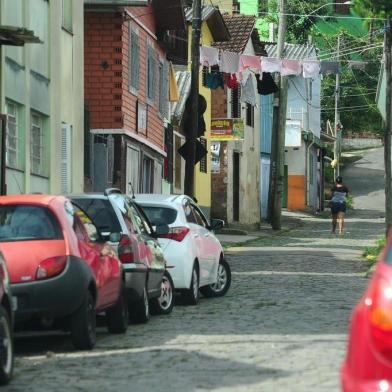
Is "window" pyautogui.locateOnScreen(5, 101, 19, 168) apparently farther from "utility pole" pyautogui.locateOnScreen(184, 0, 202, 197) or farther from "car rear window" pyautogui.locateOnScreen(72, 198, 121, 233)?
"car rear window" pyautogui.locateOnScreen(72, 198, 121, 233)

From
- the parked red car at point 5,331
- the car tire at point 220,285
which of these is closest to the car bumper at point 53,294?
the parked red car at point 5,331

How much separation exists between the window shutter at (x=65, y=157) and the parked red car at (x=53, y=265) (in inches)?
553

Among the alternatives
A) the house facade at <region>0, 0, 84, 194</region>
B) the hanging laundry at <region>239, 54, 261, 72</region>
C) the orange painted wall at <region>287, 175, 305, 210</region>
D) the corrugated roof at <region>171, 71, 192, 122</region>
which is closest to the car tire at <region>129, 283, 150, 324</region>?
the house facade at <region>0, 0, 84, 194</region>

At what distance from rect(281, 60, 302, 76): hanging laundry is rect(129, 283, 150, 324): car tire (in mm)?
21060

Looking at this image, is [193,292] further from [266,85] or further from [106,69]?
[266,85]

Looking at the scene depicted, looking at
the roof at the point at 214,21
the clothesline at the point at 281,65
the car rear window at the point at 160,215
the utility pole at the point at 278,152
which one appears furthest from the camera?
the utility pole at the point at 278,152

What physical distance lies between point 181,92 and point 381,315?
114 feet

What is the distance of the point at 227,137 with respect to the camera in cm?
4125

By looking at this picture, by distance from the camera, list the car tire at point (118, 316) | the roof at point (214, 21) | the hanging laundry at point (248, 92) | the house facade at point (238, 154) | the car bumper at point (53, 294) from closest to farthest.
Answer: the car bumper at point (53, 294) → the car tire at point (118, 316) → the roof at point (214, 21) → the hanging laundry at point (248, 92) → the house facade at point (238, 154)

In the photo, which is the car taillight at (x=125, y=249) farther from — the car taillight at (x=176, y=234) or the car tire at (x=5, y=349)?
the car tire at (x=5, y=349)

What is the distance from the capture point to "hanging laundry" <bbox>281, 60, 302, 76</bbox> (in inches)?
1369

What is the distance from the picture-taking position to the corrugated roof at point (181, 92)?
3881 centimetres

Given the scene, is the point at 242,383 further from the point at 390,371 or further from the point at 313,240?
the point at 313,240

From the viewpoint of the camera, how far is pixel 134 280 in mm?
13930
